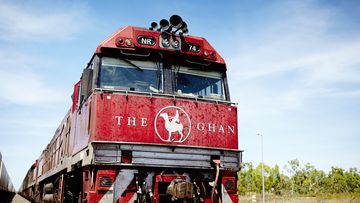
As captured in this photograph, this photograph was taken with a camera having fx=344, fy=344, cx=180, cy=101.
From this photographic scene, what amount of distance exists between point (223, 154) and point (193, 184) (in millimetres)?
809

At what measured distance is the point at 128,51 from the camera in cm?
642

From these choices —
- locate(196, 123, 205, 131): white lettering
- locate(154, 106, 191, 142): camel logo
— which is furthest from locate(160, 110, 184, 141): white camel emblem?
locate(196, 123, 205, 131): white lettering

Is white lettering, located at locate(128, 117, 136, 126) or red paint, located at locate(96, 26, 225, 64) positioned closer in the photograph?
white lettering, located at locate(128, 117, 136, 126)

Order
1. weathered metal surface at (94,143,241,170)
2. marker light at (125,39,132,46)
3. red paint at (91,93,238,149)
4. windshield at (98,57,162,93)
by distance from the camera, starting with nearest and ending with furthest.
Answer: weathered metal surface at (94,143,241,170) < red paint at (91,93,238,149) < windshield at (98,57,162,93) < marker light at (125,39,132,46)

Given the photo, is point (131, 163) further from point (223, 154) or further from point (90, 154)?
point (223, 154)

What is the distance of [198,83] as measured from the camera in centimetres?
695

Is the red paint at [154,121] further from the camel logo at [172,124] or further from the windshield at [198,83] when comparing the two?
the windshield at [198,83]

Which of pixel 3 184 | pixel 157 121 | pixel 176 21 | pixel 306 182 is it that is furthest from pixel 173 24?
pixel 306 182

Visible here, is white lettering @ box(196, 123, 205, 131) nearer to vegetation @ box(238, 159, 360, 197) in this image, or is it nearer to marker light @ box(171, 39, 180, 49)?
marker light @ box(171, 39, 180, 49)

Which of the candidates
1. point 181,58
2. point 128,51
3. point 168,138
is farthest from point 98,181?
point 181,58

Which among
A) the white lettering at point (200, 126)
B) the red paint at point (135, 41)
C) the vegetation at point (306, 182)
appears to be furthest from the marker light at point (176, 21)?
the vegetation at point (306, 182)

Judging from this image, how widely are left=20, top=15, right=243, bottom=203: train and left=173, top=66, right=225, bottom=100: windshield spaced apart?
20 mm

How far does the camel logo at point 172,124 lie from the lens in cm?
607

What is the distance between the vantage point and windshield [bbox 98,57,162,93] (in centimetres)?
626
